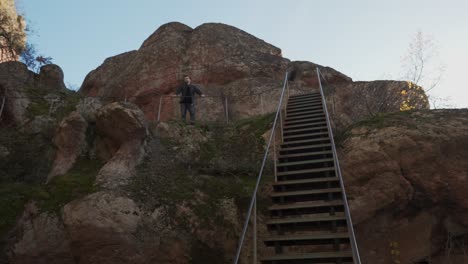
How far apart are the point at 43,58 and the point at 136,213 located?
18.0 metres

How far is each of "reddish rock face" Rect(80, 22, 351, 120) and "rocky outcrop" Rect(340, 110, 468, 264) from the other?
8.60m

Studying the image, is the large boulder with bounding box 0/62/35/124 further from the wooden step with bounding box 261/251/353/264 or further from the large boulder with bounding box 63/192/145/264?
the wooden step with bounding box 261/251/353/264

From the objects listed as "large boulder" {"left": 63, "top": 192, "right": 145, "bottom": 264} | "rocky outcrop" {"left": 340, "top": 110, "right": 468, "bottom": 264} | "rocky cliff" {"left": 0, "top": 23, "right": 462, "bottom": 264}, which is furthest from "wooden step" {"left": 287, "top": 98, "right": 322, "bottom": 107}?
"large boulder" {"left": 63, "top": 192, "right": 145, "bottom": 264}

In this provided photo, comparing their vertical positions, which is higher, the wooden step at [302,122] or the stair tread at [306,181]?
the wooden step at [302,122]

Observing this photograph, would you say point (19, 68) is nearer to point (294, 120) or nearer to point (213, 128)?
point (213, 128)

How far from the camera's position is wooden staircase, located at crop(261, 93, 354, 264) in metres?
6.20

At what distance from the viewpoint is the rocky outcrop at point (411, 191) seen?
783 cm

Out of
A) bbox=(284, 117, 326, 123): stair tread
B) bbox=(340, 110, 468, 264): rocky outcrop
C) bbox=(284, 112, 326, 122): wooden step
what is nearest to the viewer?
bbox=(340, 110, 468, 264): rocky outcrop

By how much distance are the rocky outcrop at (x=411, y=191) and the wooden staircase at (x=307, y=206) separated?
827mm

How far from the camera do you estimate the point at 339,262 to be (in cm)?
586

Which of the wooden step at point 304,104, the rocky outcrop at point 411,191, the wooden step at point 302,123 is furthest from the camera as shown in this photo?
the wooden step at point 304,104

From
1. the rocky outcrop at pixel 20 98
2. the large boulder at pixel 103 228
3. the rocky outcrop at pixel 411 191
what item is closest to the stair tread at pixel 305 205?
the rocky outcrop at pixel 411 191

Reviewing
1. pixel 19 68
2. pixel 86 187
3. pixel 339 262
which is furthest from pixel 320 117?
pixel 19 68

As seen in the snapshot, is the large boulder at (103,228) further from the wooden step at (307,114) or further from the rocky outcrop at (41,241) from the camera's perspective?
the wooden step at (307,114)
